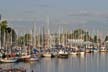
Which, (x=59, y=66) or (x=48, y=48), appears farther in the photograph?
(x=48, y=48)

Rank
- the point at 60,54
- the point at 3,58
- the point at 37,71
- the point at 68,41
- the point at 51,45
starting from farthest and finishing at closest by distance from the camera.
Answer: the point at 68,41, the point at 51,45, the point at 60,54, the point at 3,58, the point at 37,71

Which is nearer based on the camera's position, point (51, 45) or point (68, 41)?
point (51, 45)

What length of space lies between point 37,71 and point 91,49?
4054 inches

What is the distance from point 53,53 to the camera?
133750mm

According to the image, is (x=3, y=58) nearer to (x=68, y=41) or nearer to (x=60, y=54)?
(x=60, y=54)

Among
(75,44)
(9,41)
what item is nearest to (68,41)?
(75,44)

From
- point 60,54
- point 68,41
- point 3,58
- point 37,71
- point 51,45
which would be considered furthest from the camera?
point 68,41

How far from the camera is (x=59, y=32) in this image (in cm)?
15738

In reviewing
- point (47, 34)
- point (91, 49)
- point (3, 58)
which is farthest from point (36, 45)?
point (91, 49)

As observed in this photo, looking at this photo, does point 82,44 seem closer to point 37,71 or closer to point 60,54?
point 60,54

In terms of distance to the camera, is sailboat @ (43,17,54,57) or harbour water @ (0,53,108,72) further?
sailboat @ (43,17,54,57)

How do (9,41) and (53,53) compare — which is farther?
(9,41)

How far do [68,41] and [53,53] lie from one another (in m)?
47.0

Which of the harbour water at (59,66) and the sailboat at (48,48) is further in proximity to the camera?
the sailboat at (48,48)
